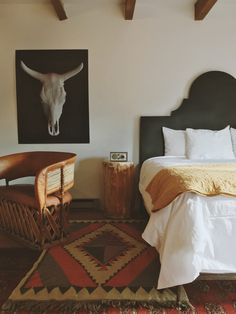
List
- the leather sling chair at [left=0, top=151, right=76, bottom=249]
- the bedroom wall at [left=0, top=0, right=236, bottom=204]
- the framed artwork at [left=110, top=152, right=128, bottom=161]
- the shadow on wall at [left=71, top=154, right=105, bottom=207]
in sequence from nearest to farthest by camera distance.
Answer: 1. the leather sling chair at [left=0, top=151, right=76, bottom=249]
2. the framed artwork at [left=110, top=152, right=128, bottom=161]
3. the bedroom wall at [left=0, top=0, right=236, bottom=204]
4. the shadow on wall at [left=71, top=154, right=105, bottom=207]

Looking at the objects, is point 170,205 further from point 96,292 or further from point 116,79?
point 116,79

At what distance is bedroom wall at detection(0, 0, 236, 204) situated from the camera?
3.56 m

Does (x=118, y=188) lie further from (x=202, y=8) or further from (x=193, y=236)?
(x=202, y=8)

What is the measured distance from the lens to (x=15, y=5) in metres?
3.54

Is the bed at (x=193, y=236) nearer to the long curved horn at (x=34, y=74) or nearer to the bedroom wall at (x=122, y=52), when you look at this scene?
the bedroom wall at (x=122, y=52)

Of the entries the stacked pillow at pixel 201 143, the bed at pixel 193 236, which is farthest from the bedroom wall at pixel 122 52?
the bed at pixel 193 236

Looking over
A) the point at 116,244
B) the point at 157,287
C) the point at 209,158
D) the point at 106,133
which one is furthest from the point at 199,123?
the point at 157,287

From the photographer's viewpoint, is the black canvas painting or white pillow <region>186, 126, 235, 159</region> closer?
white pillow <region>186, 126, 235, 159</region>

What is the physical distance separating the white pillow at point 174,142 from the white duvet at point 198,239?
1635mm

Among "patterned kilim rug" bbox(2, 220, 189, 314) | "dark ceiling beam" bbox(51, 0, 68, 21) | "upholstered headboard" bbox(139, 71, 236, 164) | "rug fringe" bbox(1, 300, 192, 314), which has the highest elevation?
"dark ceiling beam" bbox(51, 0, 68, 21)

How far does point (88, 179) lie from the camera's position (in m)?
3.79

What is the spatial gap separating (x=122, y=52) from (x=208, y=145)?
1607 mm

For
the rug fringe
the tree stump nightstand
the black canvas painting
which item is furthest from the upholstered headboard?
the rug fringe

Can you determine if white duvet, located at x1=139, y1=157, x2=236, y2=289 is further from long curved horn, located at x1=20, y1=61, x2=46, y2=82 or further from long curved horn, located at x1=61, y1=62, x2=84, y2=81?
long curved horn, located at x1=20, y1=61, x2=46, y2=82
